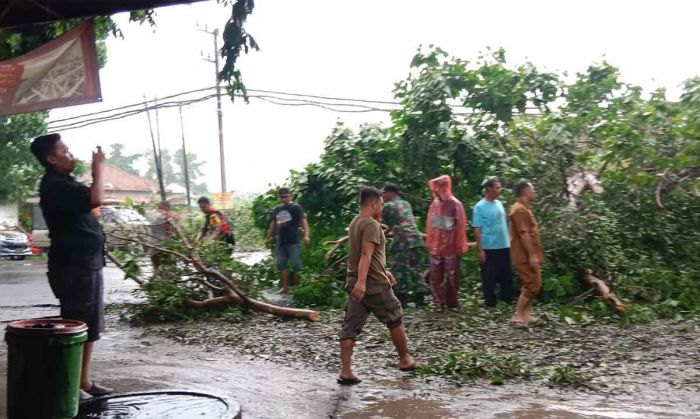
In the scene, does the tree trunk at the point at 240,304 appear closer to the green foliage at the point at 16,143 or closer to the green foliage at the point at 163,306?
the green foliage at the point at 163,306

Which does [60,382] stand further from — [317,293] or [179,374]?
[317,293]

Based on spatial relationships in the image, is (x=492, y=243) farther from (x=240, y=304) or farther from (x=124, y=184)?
(x=124, y=184)

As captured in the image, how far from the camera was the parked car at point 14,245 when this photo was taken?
25.1 metres

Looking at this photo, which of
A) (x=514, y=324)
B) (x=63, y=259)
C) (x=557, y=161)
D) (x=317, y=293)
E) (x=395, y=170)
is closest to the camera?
(x=63, y=259)

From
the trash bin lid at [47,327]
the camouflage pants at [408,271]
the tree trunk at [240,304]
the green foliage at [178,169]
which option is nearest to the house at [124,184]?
the green foliage at [178,169]

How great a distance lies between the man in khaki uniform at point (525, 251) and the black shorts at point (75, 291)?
4.96 m

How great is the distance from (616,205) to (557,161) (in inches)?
43.8

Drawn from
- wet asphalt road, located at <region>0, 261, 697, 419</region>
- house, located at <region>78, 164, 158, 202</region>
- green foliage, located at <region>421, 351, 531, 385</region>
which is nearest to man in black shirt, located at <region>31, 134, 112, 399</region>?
Answer: wet asphalt road, located at <region>0, 261, 697, 419</region>

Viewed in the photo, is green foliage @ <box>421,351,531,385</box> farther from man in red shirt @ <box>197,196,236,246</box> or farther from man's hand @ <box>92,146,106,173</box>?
man in red shirt @ <box>197,196,236,246</box>

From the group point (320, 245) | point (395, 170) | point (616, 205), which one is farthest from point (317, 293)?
point (616, 205)

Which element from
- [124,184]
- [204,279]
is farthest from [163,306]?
[124,184]

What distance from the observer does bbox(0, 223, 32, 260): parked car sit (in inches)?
989

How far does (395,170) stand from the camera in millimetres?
12031

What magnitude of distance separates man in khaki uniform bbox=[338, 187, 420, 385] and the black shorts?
2037mm
